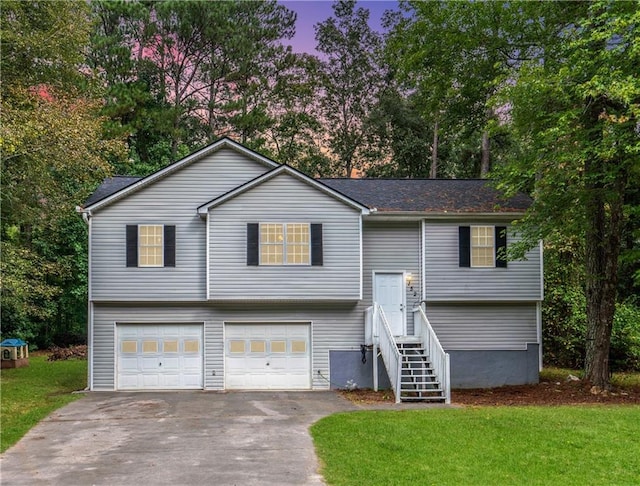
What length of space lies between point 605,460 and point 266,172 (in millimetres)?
11409

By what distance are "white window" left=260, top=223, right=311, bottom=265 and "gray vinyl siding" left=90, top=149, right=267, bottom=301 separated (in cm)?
182

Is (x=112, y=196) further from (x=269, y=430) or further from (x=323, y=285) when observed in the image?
(x=269, y=430)

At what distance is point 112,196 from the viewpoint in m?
16.7

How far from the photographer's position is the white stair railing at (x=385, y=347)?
14662mm

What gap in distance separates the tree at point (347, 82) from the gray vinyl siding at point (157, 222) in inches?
784

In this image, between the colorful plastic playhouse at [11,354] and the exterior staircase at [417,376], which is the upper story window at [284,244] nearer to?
the exterior staircase at [417,376]

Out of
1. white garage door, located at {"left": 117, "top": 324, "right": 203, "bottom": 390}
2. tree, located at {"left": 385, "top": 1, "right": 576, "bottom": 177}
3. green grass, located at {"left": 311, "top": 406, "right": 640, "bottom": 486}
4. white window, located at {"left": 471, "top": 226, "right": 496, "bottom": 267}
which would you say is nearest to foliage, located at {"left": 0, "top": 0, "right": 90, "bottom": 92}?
white garage door, located at {"left": 117, "top": 324, "right": 203, "bottom": 390}

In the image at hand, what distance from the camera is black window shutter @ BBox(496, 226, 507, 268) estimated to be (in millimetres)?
17469

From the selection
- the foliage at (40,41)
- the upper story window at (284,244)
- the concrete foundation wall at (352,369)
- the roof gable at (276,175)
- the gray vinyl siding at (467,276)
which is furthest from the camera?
the foliage at (40,41)

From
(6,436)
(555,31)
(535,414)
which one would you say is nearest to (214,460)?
(6,436)

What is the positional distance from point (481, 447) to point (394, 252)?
9.17m

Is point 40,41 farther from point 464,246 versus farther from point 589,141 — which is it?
point 589,141

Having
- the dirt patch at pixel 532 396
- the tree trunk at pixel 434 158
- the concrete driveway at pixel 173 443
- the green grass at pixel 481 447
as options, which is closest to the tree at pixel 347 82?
the tree trunk at pixel 434 158

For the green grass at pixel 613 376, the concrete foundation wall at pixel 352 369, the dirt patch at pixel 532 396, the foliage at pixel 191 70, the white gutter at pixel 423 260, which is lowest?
the green grass at pixel 613 376
